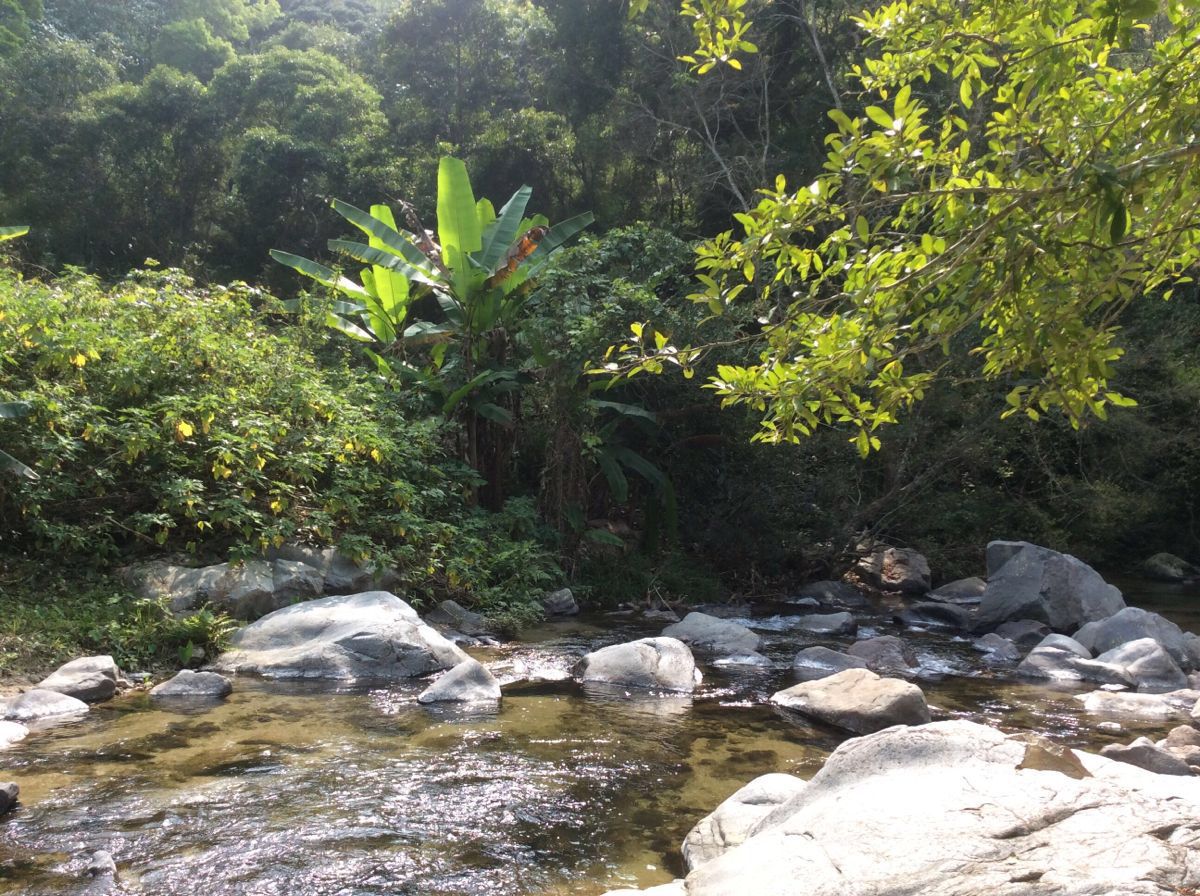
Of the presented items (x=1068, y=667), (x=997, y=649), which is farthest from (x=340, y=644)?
(x=997, y=649)

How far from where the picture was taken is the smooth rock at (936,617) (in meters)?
11.0

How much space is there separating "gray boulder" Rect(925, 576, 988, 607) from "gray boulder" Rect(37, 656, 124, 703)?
9.69m

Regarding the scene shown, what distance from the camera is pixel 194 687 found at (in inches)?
249

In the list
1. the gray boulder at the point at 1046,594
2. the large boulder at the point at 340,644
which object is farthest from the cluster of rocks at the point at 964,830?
the gray boulder at the point at 1046,594

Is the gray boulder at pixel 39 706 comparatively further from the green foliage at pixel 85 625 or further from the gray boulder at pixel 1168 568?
the gray boulder at pixel 1168 568

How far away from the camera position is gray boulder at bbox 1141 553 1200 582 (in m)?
15.5

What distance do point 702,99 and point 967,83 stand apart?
14.3 metres

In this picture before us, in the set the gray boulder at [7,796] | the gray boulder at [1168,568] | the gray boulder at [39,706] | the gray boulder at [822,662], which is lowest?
the gray boulder at [1168,568]

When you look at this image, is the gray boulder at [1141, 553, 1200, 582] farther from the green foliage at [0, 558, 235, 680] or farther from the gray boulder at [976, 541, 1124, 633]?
the green foliage at [0, 558, 235, 680]

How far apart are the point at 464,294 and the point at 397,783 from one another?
752 cm

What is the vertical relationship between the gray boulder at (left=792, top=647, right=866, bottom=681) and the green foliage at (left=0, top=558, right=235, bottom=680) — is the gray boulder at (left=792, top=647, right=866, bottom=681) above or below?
below

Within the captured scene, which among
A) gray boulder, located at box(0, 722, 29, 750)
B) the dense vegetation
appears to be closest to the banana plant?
the dense vegetation

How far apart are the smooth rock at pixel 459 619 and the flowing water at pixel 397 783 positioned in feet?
6.28

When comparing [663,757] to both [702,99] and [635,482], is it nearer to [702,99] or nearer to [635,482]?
[635,482]
